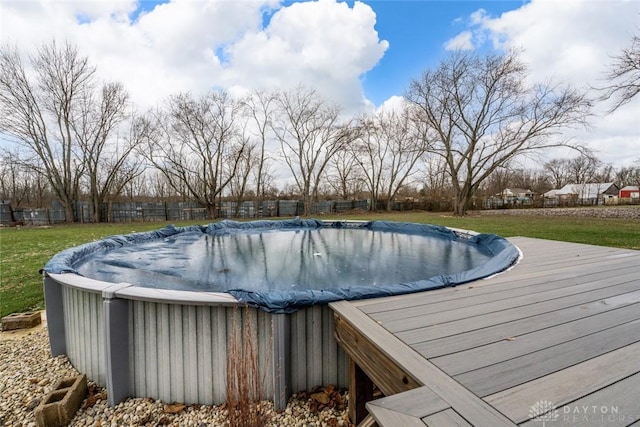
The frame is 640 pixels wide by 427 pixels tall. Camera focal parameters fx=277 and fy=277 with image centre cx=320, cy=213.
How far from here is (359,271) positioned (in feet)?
10.9

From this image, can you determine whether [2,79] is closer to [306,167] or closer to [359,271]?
[306,167]

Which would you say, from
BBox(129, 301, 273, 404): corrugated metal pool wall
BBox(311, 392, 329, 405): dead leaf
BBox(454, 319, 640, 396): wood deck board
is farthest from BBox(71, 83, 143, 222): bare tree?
BBox(454, 319, 640, 396): wood deck board

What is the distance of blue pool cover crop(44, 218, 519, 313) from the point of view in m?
1.96

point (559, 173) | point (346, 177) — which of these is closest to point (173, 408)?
point (346, 177)

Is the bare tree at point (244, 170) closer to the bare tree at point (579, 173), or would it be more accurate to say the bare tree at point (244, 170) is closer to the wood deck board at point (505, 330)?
the wood deck board at point (505, 330)

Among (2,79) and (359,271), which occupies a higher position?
(2,79)

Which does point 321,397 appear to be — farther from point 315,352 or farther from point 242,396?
point 242,396

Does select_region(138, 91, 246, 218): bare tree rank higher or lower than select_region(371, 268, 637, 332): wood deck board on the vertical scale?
higher

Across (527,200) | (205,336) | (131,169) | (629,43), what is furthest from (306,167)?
(527,200)

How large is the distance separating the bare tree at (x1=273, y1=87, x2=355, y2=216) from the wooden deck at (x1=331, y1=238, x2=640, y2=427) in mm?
14358

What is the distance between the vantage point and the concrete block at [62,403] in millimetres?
1515

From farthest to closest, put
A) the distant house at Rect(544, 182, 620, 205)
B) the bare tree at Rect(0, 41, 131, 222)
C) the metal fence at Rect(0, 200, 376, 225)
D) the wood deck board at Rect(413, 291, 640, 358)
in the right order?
the distant house at Rect(544, 182, 620, 205) → the metal fence at Rect(0, 200, 376, 225) → the bare tree at Rect(0, 41, 131, 222) → the wood deck board at Rect(413, 291, 640, 358)

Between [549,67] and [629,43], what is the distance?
4831mm

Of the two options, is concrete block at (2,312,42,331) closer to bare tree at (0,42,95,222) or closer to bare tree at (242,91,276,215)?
bare tree at (242,91,276,215)
